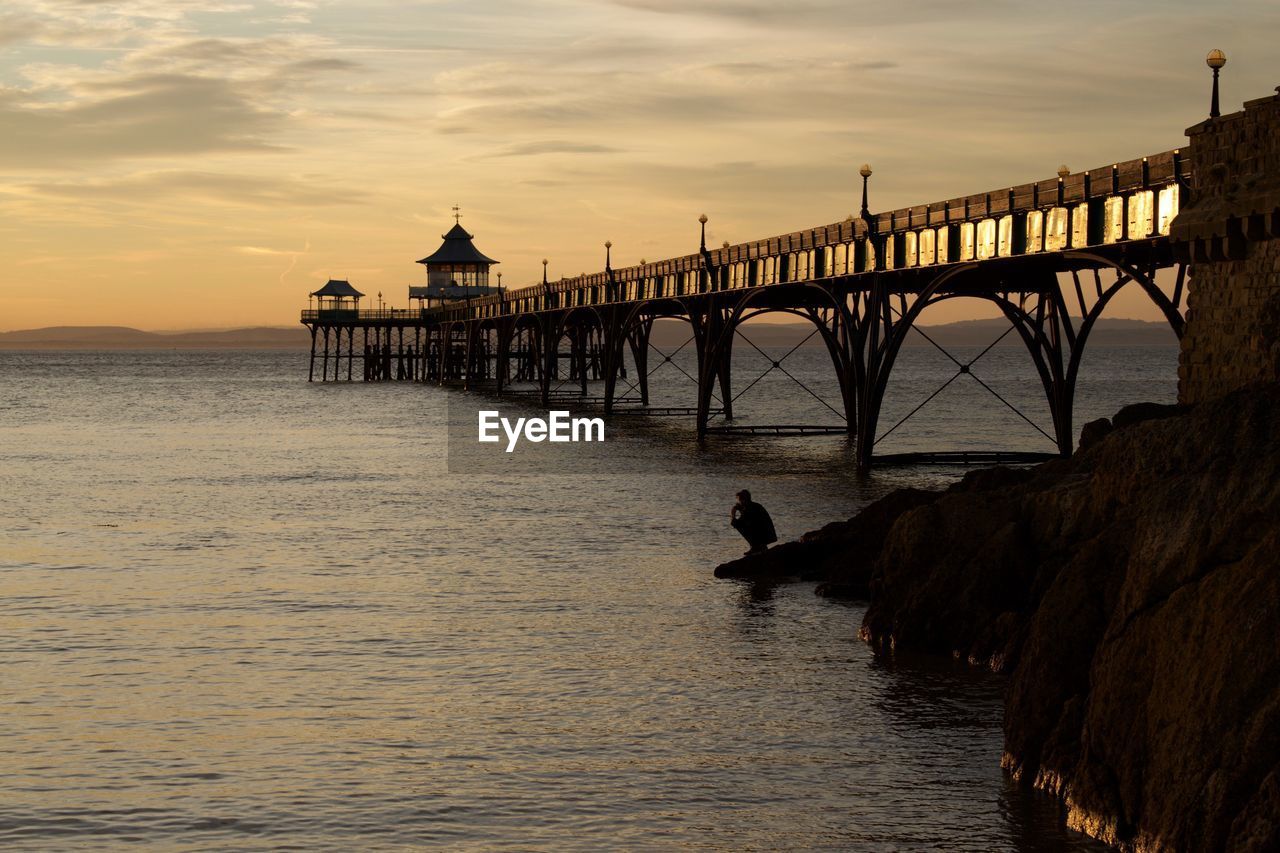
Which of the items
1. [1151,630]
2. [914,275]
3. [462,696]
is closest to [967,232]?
[914,275]

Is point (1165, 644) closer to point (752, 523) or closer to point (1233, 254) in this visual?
point (1233, 254)

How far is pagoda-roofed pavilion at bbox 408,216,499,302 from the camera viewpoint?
459 feet

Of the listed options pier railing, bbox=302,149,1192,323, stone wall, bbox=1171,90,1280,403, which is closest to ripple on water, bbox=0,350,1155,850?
stone wall, bbox=1171,90,1280,403

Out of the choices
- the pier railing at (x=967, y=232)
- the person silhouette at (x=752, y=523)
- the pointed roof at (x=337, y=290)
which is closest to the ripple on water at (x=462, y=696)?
the person silhouette at (x=752, y=523)

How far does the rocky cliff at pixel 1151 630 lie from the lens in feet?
33.9

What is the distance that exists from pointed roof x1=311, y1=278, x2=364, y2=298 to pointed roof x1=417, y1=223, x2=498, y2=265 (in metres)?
9.74

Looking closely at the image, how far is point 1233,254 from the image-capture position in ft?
59.9

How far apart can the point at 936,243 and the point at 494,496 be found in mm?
12328

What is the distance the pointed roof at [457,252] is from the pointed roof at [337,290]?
9744 mm

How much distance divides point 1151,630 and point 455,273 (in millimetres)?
131919

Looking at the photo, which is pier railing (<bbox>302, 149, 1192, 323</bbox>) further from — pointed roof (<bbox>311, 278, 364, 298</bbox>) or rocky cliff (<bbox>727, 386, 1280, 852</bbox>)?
pointed roof (<bbox>311, 278, 364, 298</bbox>)

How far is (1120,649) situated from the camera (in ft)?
39.2

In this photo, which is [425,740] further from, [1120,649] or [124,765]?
[1120,649]

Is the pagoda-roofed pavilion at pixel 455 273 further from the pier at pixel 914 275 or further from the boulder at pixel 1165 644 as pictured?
the boulder at pixel 1165 644
